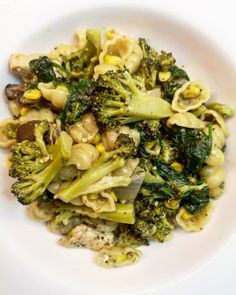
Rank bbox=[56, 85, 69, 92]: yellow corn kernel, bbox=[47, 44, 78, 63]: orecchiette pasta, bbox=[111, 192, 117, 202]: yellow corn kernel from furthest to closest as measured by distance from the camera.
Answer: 1. bbox=[47, 44, 78, 63]: orecchiette pasta
2. bbox=[56, 85, 69, 92]: yellow corn kernel
3. bbox=[111, 192, 117, 202]: yellow corn kernel

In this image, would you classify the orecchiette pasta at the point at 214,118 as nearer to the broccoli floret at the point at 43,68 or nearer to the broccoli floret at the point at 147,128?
the broccoli floret at the point at 147,128

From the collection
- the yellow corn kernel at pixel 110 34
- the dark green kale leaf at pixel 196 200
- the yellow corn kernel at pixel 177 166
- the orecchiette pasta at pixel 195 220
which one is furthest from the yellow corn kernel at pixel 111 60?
the orecchiette pasta at pixel 195 220

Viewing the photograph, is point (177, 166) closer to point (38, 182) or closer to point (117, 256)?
point (117, 256)

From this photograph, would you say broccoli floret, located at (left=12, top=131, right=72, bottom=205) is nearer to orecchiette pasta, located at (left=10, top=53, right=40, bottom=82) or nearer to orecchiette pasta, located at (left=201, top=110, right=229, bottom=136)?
orecchiette pasta, located at (left=10, top=53, right=40, bottom=82)

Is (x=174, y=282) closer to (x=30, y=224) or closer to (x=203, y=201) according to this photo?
(x=203, y=201)

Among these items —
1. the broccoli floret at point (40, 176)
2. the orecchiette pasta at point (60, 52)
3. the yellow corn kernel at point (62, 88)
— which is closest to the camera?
the broccoli floret at point (40, 176)

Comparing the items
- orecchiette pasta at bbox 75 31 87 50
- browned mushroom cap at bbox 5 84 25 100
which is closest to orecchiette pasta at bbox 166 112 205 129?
orecchiette pasta at bbox 75 31 87 50
